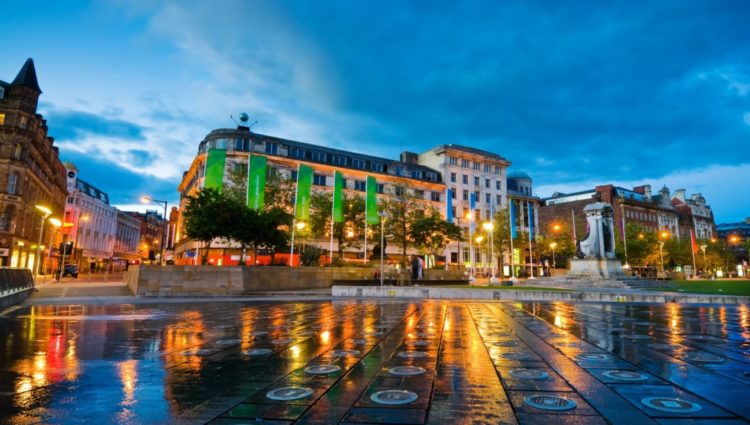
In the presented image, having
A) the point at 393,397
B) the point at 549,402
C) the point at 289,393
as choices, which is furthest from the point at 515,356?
the point at 289,393

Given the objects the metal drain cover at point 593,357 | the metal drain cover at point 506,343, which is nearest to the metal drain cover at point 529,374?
the metal drain cover at point 593,357

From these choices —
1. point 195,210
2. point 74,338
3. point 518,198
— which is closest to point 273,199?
point 195,210

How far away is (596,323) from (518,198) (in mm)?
80337

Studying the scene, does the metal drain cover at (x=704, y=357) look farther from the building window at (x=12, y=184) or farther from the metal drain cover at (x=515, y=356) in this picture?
the building window at (x=12, y=184)

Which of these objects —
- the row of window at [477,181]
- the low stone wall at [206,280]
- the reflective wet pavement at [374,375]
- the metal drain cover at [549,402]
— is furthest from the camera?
the row of window at [477,181]

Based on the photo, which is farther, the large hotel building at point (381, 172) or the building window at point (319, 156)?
the building window at point (319, 156)

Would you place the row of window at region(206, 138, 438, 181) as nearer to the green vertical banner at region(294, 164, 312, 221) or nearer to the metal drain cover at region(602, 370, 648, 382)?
the green vertical banner at region(294, 164, 312, 221)

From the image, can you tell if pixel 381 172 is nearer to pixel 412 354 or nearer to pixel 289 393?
pixel 412 354

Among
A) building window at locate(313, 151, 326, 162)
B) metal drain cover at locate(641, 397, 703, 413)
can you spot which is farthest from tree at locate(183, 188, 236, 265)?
building window at locate(313, 151, 326, 162)

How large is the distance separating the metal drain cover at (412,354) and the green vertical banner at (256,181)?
35234mm

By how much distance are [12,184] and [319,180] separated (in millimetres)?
38418

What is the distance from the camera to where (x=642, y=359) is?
275 inches

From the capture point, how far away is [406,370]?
6.18 metres

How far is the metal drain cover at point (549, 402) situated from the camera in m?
4.41
